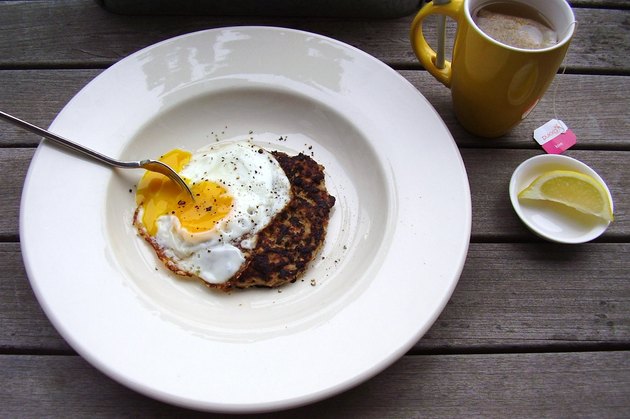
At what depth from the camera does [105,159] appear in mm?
1323

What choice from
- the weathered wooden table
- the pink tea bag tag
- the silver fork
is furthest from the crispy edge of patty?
the pink tea bag tag

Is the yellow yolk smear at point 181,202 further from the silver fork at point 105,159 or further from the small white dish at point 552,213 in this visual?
the small white dish at point 552,213

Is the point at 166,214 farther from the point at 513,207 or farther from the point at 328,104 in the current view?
the point at 513,207

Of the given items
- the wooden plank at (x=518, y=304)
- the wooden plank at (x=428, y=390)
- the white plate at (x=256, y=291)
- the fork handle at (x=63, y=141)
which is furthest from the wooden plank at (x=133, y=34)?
the wooden plank at (x=428, y=390)

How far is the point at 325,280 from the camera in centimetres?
131

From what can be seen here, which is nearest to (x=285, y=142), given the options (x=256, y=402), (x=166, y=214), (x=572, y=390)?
(x=166, y=214)

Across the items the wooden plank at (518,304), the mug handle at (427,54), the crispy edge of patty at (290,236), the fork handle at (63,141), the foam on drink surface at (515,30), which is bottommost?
the wooden plank at (518,304)

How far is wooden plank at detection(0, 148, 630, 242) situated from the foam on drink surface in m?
0.32

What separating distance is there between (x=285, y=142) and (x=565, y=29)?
2.58ft

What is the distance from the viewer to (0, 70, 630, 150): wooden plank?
1552mm

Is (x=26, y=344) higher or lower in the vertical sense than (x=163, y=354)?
lower

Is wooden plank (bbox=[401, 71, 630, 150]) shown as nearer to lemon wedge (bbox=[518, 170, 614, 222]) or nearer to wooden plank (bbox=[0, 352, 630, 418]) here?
lemon wedge (bbox=[518, 170, 614, 222])

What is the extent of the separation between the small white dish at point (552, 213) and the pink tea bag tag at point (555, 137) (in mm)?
102

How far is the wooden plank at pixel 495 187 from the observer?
1406 millimetres
